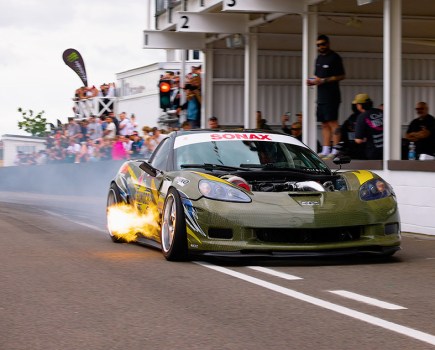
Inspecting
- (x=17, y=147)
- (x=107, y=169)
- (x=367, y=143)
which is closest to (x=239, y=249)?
(x=367, y=143)

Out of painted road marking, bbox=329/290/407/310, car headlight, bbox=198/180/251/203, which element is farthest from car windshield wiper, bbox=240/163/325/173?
painted road marking, bbox=329/290/407/310

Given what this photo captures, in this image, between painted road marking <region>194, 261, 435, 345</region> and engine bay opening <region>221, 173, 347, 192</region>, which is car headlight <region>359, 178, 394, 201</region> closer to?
engine bay opening <region>221, 173, 347, 192</region>

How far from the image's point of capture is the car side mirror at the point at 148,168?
10945 millimetres

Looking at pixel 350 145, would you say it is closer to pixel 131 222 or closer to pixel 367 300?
pixel 131 222

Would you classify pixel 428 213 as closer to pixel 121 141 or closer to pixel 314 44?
pixel 314 44

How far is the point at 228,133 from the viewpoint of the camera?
11.3m

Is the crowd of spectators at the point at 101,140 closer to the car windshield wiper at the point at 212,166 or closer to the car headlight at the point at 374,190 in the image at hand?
the car windshield wiper at the point at 212,166

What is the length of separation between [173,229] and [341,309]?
10.2 ft

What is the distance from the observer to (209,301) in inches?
284

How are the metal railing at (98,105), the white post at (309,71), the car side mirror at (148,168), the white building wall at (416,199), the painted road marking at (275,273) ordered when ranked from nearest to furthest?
the painted road marking at (275,273)
the car side mirror at (148,168)
the white building wall at (416,199)
the white post at (309,71)
the metal railing at (98,105)

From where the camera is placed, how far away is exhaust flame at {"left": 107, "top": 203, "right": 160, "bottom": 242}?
420 inches

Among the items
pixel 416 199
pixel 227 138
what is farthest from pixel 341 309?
pixel 416 199

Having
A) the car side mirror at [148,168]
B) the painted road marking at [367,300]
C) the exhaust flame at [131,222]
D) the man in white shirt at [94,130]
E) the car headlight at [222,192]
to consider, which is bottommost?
the painted road marking at [367,300]

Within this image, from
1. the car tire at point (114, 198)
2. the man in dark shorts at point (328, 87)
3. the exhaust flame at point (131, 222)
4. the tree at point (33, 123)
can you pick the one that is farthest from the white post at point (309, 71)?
the tree at point (33, 123)
